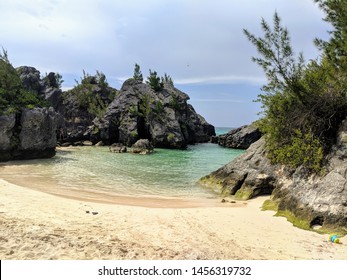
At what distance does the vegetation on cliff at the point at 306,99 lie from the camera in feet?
37.8

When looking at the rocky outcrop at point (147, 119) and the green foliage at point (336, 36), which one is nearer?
the green foliage at point (336, 36)

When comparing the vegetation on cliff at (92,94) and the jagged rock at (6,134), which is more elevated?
the vegetation on cliff at (92,94)

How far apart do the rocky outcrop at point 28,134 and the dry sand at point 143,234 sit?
1699 centimetres

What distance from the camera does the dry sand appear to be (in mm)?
6742

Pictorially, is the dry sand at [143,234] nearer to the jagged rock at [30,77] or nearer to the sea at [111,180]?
the sea at [111,180]

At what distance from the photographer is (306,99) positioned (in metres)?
12.9

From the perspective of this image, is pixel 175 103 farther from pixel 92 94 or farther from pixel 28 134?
pixel 28 134

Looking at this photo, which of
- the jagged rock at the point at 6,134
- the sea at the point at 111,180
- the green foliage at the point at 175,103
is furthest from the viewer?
the green foliage at the point at 175,103

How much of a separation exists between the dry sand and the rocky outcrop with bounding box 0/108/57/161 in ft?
55.8

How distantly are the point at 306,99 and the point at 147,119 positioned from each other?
4449 cm

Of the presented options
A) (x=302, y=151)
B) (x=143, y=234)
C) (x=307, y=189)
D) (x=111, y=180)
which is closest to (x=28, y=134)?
(x=111, y=180)

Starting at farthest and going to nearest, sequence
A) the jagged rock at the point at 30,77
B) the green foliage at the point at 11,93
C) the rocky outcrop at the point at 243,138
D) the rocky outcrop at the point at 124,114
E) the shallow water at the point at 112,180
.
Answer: the jagged rock at the point at 30,77 → the rocky outcrop at the point at 243,138 → the rocky outcrop at the point at 124,114 → the green foliage at the point at 11,93 → the shallow water at the point at 112,180

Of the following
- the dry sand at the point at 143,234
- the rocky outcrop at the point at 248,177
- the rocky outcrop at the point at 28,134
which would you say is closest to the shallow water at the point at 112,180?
the rocky outcrop at the point at 248,177
